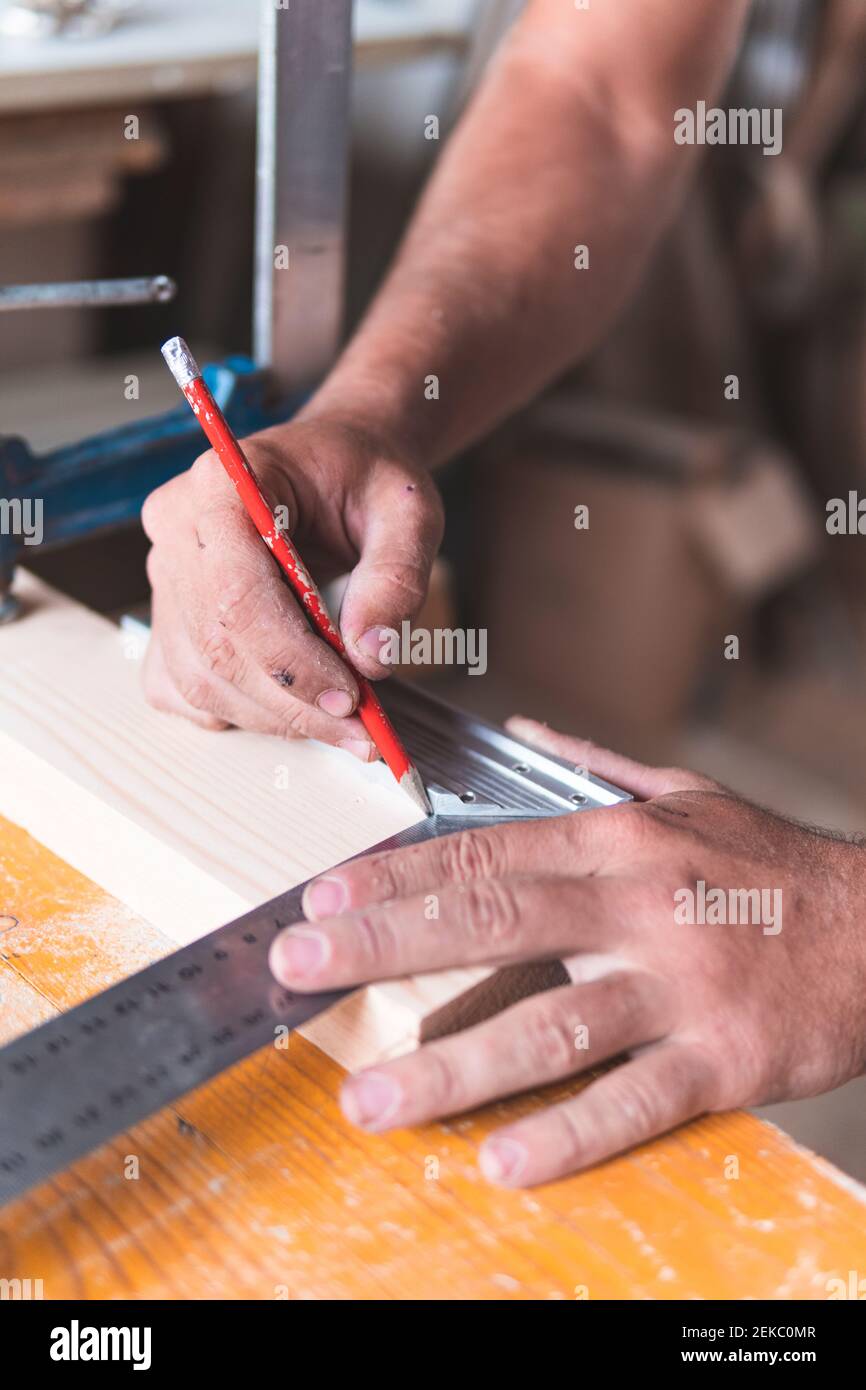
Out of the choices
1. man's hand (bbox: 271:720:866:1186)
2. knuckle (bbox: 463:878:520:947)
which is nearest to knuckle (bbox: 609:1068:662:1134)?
man's hand (bbox: 271:720:866:1186)

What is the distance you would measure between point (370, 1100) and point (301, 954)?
0.30ft

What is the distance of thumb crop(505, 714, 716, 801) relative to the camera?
38.9 inches

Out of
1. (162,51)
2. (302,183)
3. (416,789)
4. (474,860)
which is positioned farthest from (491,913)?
(162,51)

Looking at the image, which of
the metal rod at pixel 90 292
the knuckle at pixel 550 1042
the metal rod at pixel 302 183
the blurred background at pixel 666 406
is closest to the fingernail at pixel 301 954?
the knuckle at pixel 550 1042

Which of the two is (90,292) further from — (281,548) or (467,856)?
(467,856)

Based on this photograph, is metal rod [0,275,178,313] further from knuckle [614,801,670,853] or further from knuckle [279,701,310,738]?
knuckle [614,801,670,853]

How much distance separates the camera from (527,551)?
11.1ft

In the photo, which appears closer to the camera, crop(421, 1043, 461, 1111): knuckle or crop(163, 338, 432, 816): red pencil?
crop(421, 1043, 461, 1111): knuckle

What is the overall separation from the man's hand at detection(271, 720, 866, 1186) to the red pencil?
12 cm

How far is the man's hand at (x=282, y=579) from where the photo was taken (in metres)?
0.93

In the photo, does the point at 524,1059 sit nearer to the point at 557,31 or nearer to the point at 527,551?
the point at 557,31

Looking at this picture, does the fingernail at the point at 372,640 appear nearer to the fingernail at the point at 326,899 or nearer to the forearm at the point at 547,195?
the fingernail at the point at 326,899

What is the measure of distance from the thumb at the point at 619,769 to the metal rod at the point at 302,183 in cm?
59

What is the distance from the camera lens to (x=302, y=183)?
A: 131 cm
